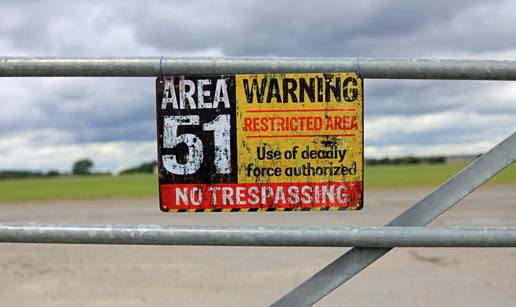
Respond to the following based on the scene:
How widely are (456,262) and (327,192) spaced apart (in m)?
4.13

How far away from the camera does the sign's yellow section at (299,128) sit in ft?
5.90

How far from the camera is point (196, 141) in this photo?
1.84 metres

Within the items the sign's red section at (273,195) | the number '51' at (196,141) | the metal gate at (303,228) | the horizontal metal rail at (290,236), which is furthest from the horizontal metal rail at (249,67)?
the horizontal metal rail at (290,236)

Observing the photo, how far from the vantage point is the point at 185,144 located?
1.84m

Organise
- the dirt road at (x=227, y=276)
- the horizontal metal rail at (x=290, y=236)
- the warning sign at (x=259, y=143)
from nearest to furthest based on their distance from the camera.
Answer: the horizontal metal rail at (x=290, y=236) → the warning sign at (x=259, y=143) → the dirt road at (x=227, y=276)

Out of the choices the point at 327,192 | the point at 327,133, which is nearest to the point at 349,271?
the point at 327,192

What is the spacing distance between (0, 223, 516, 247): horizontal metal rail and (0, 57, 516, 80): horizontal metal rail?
0.52 metres

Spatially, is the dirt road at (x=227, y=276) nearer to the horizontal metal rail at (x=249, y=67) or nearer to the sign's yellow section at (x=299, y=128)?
the sign's yellow section at (x=299, y=128)

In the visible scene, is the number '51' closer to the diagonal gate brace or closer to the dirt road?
the diagonal gate brace

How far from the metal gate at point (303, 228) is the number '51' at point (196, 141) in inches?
7.1

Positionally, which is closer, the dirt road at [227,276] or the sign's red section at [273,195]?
the sign's red section at [273,195]

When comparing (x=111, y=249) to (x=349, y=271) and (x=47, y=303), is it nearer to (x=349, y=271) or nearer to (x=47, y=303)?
(x=47, y=303)

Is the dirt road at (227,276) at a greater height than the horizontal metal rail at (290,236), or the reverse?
the horizontal metal rail at (290,236)

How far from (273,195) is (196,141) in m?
0.34
